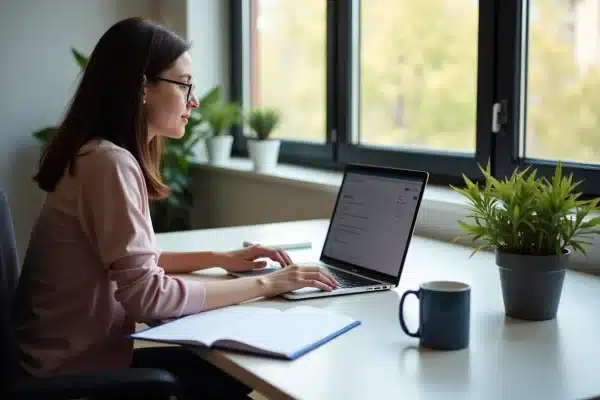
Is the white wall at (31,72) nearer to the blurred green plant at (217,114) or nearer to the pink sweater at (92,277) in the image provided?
the blurred green plant at (217,114)

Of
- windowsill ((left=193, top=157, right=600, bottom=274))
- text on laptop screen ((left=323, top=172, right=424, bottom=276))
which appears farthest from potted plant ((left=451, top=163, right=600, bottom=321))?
text on laptop screen ((left=323, top=172, right=424, bottom=276))

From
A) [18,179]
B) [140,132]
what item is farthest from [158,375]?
[18,179]

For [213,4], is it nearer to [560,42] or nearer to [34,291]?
[560,42]

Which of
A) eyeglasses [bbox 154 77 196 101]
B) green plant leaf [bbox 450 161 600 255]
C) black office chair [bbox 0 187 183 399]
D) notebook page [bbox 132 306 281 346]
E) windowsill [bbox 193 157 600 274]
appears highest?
eyeglasses [bbox 154 77 196 101]

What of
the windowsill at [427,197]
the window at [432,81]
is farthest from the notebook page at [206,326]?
the window at [432,81]

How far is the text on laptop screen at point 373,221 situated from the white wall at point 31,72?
200 centimetres

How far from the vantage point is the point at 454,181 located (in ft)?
7.59

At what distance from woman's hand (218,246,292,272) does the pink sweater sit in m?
0.30

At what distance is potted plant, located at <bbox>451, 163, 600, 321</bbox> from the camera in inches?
48.2

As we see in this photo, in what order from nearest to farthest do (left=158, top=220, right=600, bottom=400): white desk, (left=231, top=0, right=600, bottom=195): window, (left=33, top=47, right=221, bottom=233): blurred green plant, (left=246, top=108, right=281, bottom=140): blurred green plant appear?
(left=158, top=220, right=600, bottom=400): white desk < (left=231, top=0, right=600, bottom=195): window < (left=246, top=108, right=281, bottom=140): blurred green plant < (left=33, top=47, right=221, bottom=233): blurred green plant

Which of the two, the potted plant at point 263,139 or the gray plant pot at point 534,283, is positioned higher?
the potted plant at point 263,139

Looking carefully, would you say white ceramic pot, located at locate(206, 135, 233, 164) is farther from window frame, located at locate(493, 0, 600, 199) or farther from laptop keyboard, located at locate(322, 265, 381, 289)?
laptop keyboard, located at locate(322, 265, 381, 289)

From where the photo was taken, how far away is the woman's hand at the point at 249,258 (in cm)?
162

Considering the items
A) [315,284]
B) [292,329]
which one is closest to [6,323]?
[292,329]
